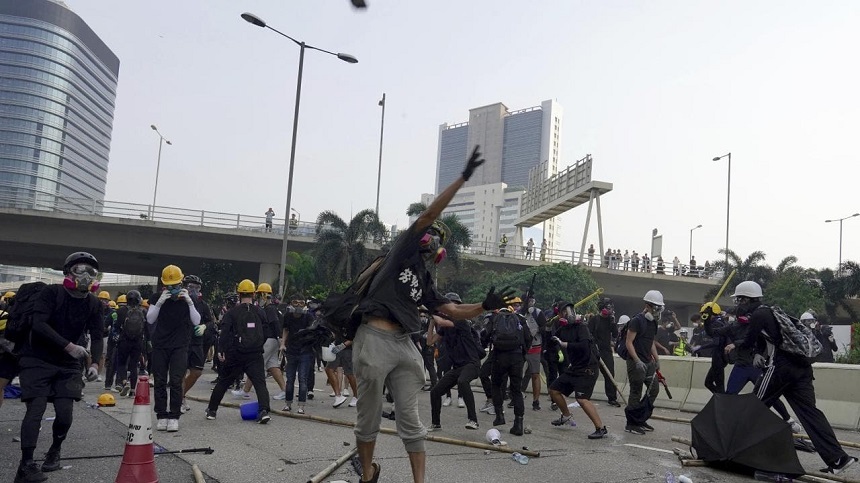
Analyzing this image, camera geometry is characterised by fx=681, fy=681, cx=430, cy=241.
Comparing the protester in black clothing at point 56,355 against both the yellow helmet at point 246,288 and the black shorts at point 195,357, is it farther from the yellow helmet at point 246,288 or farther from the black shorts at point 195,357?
the black shorts at point 195,357

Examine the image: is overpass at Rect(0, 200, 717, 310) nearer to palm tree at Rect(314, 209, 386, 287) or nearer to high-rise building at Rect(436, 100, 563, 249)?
palm tree at Rect(314, 209, 386, 287)

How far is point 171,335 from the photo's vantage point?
8172 millimetres

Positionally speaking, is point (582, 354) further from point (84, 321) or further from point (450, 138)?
point (450, 138)

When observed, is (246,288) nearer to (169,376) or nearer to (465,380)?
(169,376)

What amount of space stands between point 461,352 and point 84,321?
4823mm

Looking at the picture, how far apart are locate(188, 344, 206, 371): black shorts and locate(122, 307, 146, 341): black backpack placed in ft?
8.24

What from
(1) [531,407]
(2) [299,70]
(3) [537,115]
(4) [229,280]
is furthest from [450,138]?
(1) [531,407]

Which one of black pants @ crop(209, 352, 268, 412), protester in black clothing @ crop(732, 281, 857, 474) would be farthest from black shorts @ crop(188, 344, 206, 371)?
protester in black clothing @ crop(732, 281, 857, 474)

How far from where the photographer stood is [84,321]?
5.70m

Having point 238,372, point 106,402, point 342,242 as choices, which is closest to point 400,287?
point 238,372

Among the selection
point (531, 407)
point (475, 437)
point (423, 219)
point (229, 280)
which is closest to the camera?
point (423, 219)

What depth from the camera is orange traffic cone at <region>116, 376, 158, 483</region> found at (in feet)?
14.7

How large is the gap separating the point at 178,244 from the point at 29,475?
34.9m

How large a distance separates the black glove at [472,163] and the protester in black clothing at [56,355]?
3.36 m
